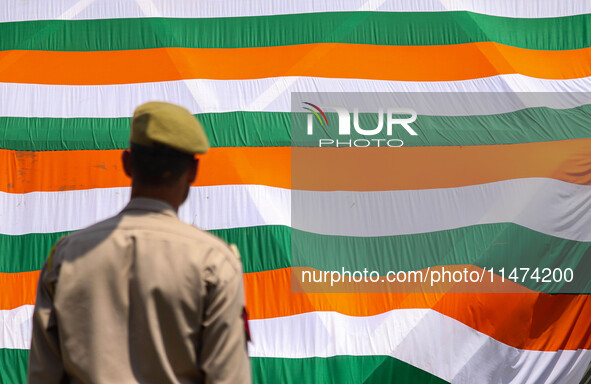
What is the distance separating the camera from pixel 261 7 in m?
4.56

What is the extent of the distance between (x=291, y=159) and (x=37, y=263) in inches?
68.4

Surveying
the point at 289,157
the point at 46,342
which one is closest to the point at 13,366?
the point at 289,157

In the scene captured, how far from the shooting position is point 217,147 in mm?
4293

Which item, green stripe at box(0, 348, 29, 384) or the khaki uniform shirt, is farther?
green stripe at box(0, 348, 29, 384)

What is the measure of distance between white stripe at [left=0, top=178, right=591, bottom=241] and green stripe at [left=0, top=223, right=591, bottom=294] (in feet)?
0.16

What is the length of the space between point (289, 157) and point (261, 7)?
44.1 inches

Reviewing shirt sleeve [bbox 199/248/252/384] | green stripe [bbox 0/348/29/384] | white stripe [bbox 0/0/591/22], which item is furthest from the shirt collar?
white stripe [bbox 0/0/591/22]

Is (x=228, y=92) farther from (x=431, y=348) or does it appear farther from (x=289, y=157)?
(x=431, y=348)

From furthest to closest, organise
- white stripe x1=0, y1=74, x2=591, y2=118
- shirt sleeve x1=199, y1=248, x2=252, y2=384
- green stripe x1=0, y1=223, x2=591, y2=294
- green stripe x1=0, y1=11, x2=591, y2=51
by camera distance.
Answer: green stripe x1=0, y1=11, x2=591, y2=51 < white stripe x1=0, y1=74, x2=591, y2=118 < green stripe x1=0, y1=223, x2=591, y2=294 < shirt sleeve x1=199, y1=248, x2=252, y2=384

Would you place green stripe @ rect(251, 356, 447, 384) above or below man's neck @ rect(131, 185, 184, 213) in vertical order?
below

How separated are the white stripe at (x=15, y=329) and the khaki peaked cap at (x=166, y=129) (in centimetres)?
331

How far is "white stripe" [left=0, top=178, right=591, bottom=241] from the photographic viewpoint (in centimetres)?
406

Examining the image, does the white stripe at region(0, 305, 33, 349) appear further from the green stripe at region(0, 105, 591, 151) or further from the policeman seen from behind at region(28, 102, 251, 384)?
the policeman seen from behind at region(28, 102, 251, 384)

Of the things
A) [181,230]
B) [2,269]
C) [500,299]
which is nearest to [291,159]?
[500,299]
